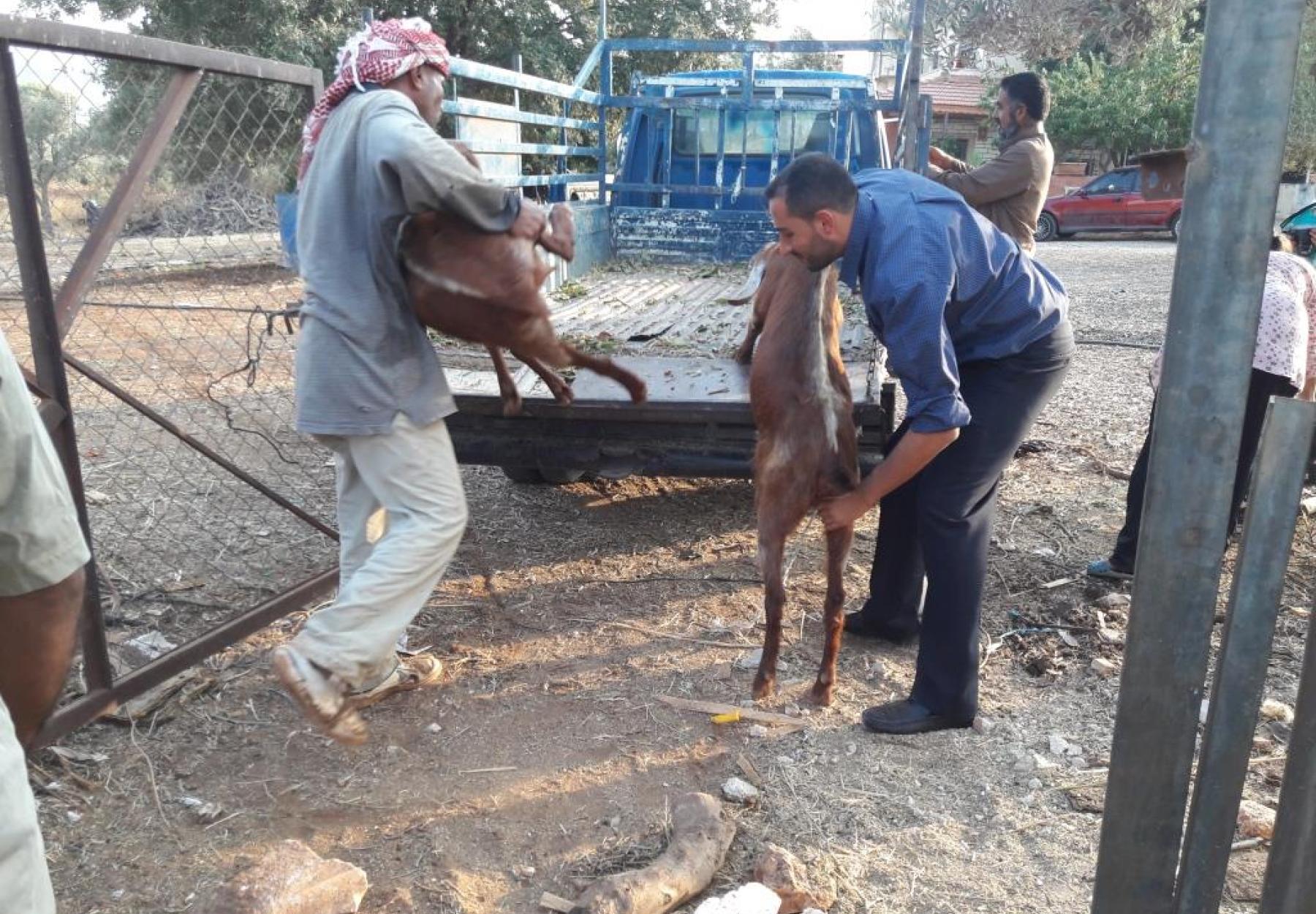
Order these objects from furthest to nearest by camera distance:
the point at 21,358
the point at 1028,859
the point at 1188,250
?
the point at 21,358 < the point at 1028,859 < the point at 1188,250

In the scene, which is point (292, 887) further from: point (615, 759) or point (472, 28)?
point (472, 28)

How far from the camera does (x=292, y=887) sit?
2402 mm

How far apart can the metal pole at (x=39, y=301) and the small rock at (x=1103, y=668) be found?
11.1 feet

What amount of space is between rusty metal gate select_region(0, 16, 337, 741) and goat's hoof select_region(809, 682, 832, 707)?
204 centimetres

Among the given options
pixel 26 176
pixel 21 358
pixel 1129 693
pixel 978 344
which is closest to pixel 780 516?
pixel 978 344

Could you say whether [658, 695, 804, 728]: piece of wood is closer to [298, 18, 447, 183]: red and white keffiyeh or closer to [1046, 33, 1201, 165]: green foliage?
[298, 18, 447, 183]: red and white keffiyeh

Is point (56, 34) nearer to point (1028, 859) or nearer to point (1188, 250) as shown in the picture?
point (1188, 250)

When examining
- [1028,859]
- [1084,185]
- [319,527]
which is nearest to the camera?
[1028,859]

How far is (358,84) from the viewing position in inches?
114

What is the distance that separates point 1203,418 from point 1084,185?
24.0 metres

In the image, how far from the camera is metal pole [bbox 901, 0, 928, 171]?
539 cm

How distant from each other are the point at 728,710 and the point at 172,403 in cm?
569

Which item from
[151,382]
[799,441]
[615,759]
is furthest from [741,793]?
[151,382]

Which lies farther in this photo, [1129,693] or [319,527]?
[319,527]
